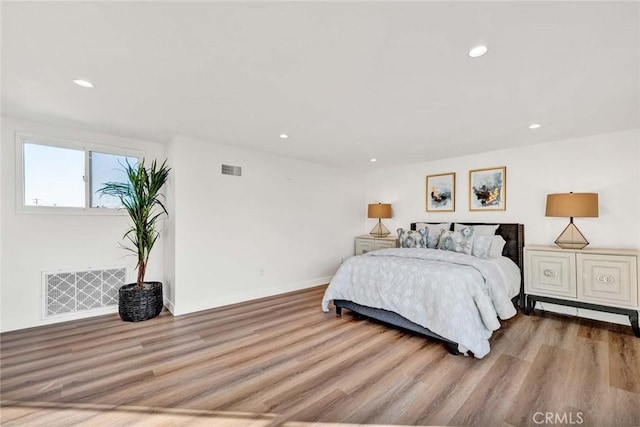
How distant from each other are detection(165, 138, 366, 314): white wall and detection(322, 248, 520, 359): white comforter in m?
1.37

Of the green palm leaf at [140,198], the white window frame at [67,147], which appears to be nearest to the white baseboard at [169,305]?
the green palm leaf at [140,198]

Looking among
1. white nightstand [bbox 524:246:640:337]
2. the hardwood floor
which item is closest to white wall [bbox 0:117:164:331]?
the hardwood floor

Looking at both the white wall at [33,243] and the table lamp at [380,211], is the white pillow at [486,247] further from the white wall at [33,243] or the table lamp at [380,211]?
the white wall at [33,243]

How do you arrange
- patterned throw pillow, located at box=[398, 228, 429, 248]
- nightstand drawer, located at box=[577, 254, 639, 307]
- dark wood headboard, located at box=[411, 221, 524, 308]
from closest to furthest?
1. nightstand drawer, located at box=[577, 254, 639, 307]
2. dark wood headboard, located at box=[411, 221, 524, 308]
3. patterned throw pillow, located at box=[398, 228, 429, 248]

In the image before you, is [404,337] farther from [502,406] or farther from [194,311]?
[194,311]

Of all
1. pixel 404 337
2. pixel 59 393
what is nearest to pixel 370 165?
pixel 404 337

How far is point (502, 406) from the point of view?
5.80ft

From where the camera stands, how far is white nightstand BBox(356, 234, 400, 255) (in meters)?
5.06

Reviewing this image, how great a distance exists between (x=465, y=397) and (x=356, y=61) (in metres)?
2.37

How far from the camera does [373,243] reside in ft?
17.4

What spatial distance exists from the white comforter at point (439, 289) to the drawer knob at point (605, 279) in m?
0.75

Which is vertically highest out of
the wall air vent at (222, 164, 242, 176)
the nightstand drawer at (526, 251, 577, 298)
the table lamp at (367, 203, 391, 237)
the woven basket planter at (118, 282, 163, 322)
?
the wall air vent at (222, 164, 242, 176)

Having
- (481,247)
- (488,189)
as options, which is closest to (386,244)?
(481,247)

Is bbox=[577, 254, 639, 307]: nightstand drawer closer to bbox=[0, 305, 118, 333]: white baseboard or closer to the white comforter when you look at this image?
the white comforter
